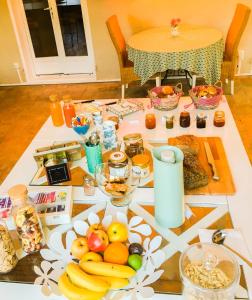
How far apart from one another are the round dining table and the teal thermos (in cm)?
238

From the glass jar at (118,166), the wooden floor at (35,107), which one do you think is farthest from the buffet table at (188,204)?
the wooden floor at (35,107)

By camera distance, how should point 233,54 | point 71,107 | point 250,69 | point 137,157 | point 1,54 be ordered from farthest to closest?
point 1,54
point 250,69
point 233,54
point 71,107
point 137,157

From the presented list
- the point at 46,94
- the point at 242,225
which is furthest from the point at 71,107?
the point at 46,94

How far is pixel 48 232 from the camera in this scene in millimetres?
1196

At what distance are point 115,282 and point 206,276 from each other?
27 centimetres

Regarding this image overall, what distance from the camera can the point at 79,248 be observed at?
1.06 m

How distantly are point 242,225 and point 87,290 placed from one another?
1.95 feet

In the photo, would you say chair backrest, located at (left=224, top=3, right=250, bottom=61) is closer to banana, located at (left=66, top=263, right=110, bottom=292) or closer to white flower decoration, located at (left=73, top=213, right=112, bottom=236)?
white flower decoration, located at (left=73, top=213, right=112, bottom=236)

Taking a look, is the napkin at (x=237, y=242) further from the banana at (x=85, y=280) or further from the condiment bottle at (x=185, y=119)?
the condiment bottle at (x=185, y=119)

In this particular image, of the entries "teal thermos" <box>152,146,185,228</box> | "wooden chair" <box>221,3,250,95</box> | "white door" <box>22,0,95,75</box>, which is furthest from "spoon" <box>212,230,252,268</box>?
"white door" <box>22,0,95,75</box>

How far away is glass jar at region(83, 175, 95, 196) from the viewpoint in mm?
1378

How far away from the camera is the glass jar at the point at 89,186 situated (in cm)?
138

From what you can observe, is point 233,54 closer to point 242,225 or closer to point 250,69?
point 250,69

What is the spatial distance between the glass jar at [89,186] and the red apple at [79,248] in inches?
12.9
